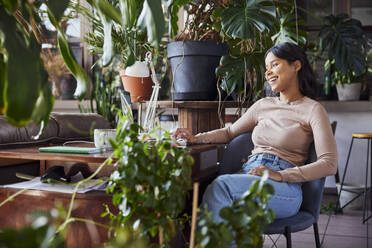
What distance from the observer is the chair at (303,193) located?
1681 millimetres

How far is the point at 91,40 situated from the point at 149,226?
148 centimetres

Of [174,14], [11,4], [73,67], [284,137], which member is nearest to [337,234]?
[284,137]

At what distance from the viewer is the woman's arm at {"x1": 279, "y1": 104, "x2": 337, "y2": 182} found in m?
1.71

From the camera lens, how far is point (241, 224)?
100cm

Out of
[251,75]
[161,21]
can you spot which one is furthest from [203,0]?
[161,21]

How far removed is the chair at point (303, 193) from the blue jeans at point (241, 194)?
0.15ft

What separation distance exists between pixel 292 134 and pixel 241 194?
44 cm

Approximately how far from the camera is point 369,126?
4391 mm

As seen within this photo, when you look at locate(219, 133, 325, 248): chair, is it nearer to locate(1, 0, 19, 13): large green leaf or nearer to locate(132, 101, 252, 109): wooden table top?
locate(132, 101, 252, 109): wooden table top

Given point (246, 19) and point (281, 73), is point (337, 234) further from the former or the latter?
point (246, 19)

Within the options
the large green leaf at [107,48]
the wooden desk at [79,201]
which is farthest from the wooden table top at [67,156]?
the large green leaf at [107,48]

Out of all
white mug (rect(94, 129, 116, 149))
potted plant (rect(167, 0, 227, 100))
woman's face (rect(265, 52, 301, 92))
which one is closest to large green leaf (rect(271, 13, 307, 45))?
potted plant (rect(167, 0, 227, 100))

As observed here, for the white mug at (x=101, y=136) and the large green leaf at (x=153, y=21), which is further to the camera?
the white mug at (x=101, y=136)

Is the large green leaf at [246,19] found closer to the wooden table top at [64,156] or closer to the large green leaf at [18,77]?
the wooden table top at [64,156]
